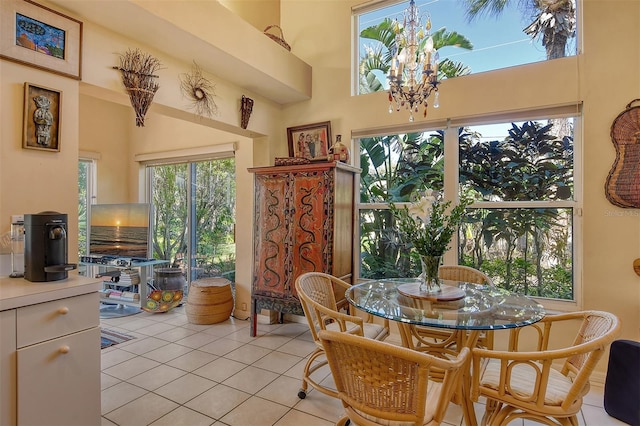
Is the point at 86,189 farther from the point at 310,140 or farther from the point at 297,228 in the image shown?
the point at 297,228

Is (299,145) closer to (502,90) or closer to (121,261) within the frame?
(502,90)

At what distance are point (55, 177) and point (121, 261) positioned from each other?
103 inches

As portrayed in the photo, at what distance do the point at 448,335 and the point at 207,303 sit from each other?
2.67m

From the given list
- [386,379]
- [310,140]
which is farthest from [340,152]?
[386,379]

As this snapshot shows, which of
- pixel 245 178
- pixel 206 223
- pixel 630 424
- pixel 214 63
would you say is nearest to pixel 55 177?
pixel 214 63

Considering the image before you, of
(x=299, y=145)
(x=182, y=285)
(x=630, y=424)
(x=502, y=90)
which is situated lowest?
(x=630, y=424)

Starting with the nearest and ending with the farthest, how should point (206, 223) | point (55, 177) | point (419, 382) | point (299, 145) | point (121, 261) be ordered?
point (419, 382), point (55, 177), point (299, 145), point (121, 261), point (206, 223)

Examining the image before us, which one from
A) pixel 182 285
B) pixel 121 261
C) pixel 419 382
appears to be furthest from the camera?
pixel 182 285

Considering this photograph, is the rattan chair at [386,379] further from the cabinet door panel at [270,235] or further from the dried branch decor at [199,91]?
the dried branch decor at [199,91]

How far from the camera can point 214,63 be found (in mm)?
2951

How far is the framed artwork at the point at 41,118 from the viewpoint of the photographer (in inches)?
75.3

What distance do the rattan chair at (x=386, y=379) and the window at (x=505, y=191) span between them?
2.01 m

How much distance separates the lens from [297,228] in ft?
10.9

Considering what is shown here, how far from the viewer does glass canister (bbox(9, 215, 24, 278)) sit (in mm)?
1862
